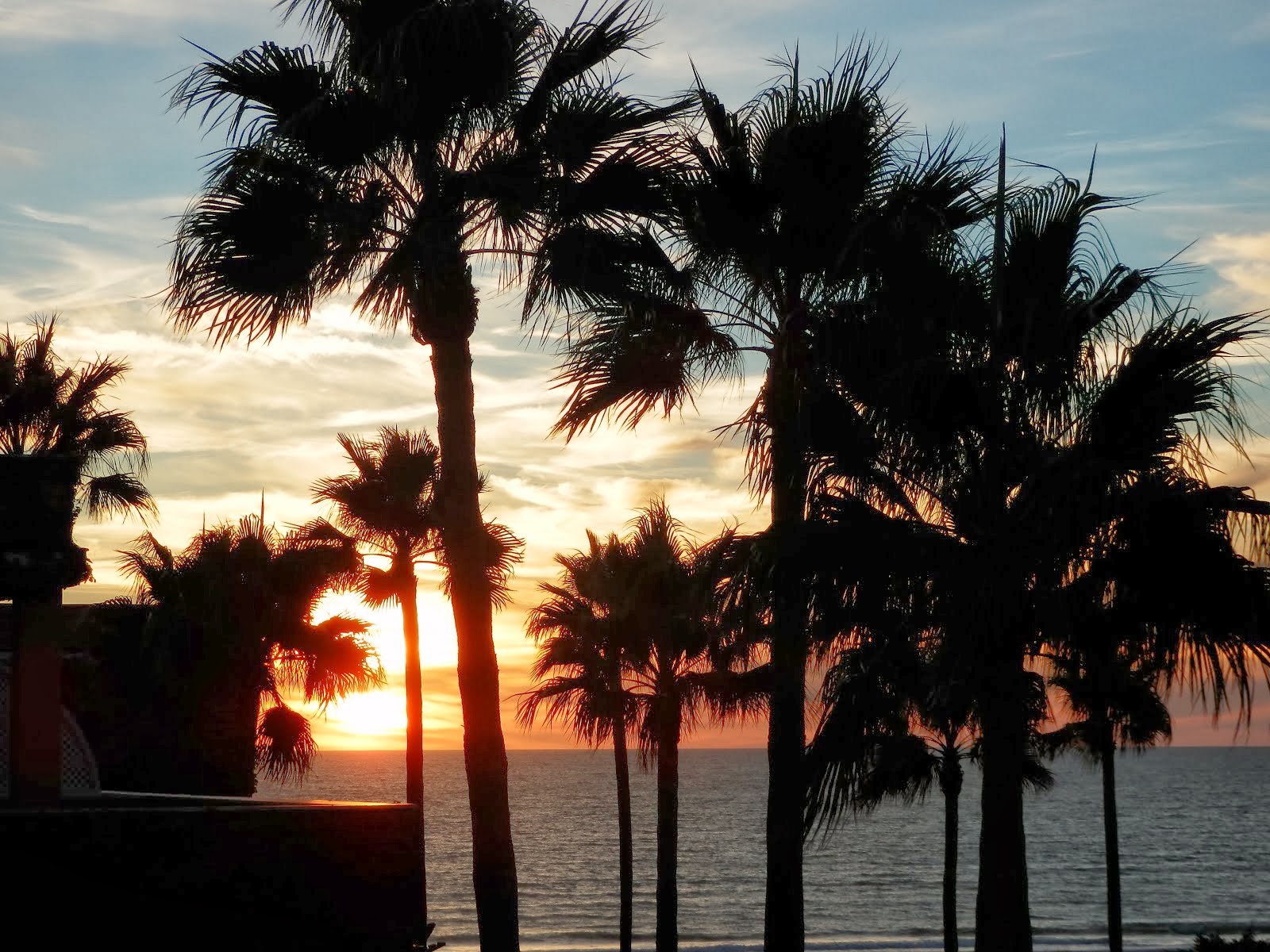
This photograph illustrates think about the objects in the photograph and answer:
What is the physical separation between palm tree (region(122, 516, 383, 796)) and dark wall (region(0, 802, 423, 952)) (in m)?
14.2

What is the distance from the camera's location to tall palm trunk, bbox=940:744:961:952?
Result: 28578 mm

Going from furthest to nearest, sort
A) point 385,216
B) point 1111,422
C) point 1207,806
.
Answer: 1. point 1207,806
2. point 385,216
3. point 1111,422

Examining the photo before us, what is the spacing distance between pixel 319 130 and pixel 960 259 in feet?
19.4

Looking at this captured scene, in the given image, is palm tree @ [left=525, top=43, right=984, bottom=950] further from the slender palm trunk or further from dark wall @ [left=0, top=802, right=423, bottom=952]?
the slender palm trunk

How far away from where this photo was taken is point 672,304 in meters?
13.2

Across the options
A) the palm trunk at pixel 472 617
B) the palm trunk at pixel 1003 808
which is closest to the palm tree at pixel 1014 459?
the palm trunk at pixel 1003 808

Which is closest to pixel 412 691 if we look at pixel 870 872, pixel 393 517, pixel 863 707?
pixel 393 517

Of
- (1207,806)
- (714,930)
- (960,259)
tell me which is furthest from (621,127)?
(1207,806)

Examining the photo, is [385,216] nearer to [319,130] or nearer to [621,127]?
[319,130]

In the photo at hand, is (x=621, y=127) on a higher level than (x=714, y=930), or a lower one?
higher

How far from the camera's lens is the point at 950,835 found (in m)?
29.7

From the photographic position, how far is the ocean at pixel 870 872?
50219 millimetres

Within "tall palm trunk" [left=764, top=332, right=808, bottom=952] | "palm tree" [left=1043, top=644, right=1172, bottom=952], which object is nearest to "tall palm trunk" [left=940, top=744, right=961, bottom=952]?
"palm tree" [left=1043, top=644, right=1172, bottom=952]

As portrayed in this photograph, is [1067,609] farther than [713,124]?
No
